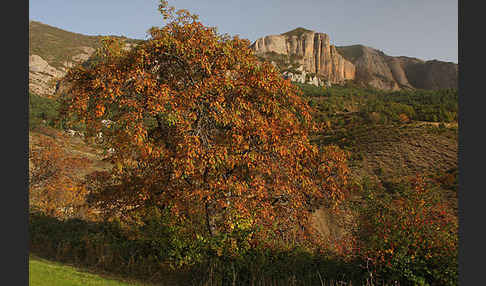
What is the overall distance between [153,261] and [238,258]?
2.99 meters

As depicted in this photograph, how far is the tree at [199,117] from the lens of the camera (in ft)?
21.3

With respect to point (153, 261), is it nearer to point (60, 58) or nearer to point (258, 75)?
point (258, 75)

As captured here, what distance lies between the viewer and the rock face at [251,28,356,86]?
601ft

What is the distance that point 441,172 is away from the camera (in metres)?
27.2

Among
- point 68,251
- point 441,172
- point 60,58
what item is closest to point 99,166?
point 68,251

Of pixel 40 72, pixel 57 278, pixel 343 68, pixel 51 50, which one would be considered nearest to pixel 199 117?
pixel 57 278

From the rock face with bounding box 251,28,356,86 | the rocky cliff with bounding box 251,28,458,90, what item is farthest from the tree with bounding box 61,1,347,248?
the rock face with bounding box 251,28,356,86

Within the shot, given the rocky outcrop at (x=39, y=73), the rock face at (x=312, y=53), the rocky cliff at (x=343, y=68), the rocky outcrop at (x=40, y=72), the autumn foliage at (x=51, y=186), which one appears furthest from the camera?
the rock face at (x=312, y=53)

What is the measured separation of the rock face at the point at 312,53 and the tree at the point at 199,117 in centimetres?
17733

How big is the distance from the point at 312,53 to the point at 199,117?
658ft

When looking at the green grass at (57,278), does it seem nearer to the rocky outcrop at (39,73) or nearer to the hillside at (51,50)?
the rocky outcrop at (39,73)

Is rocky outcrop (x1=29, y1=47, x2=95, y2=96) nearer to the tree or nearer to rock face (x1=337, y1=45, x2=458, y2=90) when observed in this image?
the tree

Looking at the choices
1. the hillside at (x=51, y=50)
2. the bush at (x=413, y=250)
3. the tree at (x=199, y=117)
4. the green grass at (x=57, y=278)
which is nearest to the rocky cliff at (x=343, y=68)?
the hillside at (x=51, y=50)

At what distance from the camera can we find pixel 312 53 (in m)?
194
